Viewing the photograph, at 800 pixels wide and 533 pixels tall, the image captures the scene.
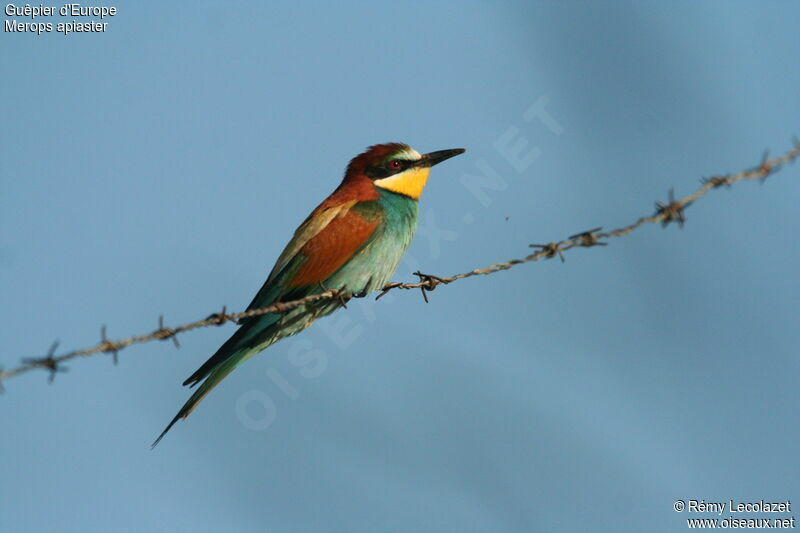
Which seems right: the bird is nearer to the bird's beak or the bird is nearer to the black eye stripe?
the black eye stripe

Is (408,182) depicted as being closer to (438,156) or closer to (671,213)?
(438,156)

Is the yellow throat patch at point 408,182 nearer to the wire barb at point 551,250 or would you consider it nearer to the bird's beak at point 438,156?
the bird's beak at point 438,156

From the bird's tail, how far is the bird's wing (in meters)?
0.29

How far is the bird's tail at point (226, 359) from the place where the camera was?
3248 mm

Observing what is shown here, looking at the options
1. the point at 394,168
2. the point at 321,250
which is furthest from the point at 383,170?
the point at 321,250

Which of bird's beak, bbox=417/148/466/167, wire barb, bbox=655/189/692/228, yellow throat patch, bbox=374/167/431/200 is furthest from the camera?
bird's beak, bbox=417/148/466/167

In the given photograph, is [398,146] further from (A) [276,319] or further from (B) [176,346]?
(B) [176,346]

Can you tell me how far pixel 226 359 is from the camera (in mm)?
3371

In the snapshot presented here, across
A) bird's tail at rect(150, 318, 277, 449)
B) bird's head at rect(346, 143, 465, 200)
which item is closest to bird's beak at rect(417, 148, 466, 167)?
bird's head at rect(346, 143, 465, 200)

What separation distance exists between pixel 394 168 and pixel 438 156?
265mm

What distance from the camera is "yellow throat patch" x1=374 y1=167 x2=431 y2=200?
13.3 feet

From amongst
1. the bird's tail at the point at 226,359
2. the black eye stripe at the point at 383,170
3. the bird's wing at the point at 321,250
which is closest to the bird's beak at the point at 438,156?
the black eye stripe at the point at 383,170

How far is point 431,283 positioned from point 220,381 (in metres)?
0.89

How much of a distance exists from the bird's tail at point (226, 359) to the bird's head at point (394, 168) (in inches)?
38.1
